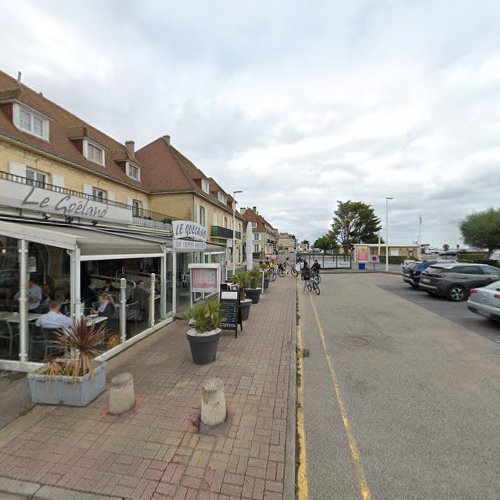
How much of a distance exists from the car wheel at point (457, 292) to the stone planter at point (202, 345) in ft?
38.4

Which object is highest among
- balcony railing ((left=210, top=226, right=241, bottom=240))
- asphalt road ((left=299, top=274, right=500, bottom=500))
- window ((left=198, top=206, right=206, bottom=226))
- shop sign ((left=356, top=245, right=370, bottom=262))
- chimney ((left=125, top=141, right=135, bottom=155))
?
chimney ((left=125, top=141, right=135, bottom=155))

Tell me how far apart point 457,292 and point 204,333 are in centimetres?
1216

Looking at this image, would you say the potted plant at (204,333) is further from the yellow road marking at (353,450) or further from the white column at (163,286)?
the white column at (163,286)

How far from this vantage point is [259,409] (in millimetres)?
3986

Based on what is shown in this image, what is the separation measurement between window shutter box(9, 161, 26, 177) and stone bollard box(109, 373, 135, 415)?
446 inches

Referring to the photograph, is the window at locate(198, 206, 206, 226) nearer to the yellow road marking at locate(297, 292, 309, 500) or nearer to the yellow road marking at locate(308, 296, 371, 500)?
the yellow road marking at locate(297, 292, 309, 500)

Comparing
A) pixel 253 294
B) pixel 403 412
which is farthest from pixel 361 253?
pixel 403 412

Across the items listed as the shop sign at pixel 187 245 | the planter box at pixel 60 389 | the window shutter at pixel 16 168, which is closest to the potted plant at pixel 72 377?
the planter box at pixel 60 389

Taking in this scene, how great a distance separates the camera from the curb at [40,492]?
2.57 meters

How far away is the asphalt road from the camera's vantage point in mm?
2791

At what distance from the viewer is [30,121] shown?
12.7 metres

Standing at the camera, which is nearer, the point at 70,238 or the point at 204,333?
the point at 70,238

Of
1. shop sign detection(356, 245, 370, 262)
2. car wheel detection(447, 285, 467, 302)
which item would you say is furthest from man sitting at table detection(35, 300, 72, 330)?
shop sign detection(356, 245, 370, 262)

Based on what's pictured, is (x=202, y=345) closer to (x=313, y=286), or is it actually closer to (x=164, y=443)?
(x=164, y=443)
